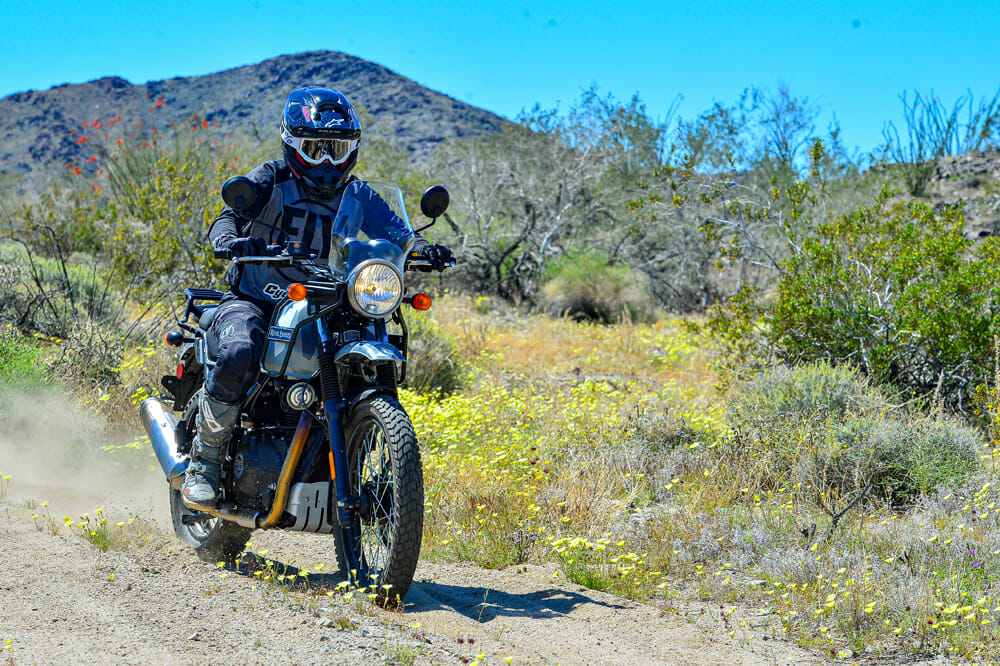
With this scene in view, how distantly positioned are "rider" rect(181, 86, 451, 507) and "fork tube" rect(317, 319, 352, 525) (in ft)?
1.30

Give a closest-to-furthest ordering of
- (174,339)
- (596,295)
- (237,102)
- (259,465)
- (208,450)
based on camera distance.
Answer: (259,465), (208,450), (174,339), (596,295), (237,102)

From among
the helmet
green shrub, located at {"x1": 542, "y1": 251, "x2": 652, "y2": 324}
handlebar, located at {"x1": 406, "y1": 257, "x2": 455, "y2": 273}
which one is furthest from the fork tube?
green shrub, located at {"x1": 542, "y1": 251, "x2": 652, "y2": 324}

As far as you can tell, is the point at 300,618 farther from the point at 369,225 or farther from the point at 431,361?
the point at 431,361

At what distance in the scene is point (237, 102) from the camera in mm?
63938

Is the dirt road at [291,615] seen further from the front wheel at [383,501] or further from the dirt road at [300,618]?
the front wheel at [383,501]

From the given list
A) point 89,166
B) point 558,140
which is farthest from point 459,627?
point 89,166

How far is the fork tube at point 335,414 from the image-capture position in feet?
13.6

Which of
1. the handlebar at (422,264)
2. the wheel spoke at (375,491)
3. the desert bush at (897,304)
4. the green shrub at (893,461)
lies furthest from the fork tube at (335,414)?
the desert bush at (897,304)

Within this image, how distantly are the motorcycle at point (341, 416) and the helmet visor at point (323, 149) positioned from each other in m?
0.39

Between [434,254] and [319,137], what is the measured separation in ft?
2.79

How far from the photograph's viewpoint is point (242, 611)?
12.9 ft

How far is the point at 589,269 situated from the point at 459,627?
1270cm

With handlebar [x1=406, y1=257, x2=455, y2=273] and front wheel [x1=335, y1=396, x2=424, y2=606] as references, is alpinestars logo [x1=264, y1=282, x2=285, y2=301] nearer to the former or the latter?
handlebar [x1=406, y1=257, x2=455, y2=273]

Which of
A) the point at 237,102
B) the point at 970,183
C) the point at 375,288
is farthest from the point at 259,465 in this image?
the point at 237,102
